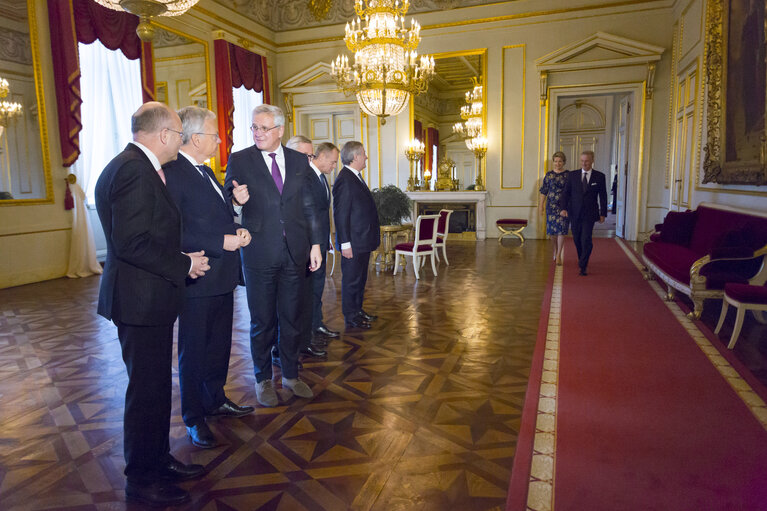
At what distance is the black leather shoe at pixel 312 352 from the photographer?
135 inches

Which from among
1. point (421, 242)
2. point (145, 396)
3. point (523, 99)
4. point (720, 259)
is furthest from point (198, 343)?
point (523, 99)

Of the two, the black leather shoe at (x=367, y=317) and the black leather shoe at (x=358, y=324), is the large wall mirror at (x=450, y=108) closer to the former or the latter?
the black leather shoe at (x=367, y=317)

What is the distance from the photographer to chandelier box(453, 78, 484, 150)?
10031mm

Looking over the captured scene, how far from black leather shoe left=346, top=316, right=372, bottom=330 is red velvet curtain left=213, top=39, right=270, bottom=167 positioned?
608 centimetres

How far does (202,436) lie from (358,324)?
200 centimetres

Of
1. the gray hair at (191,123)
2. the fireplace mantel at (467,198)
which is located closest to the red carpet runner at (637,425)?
the gray hair at (191,123)

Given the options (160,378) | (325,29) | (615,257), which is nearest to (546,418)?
(160,378)

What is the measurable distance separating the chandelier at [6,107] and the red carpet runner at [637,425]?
6.39 meters

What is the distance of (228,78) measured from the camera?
30.9ft

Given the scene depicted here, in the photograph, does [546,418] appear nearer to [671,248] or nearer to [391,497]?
[391,497]

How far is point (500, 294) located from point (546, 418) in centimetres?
286

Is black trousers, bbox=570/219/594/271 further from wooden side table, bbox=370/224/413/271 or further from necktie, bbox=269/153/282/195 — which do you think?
necktie, bbox=269/153/282/195

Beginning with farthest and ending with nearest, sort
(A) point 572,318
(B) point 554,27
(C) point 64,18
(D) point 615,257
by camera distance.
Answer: (B) point 554,27 → (D) point 615,257 → (C) point 64,18 → (A) point 572,318

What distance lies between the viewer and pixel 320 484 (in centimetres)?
194
